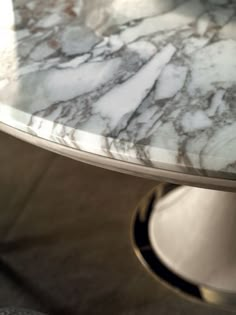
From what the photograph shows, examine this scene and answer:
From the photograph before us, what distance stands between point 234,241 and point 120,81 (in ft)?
1.79

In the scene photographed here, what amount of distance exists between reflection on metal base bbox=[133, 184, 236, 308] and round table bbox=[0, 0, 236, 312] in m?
0.42

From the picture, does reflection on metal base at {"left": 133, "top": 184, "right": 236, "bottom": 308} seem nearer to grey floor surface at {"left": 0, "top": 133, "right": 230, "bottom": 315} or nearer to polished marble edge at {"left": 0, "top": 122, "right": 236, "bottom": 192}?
grey floor surface at {"left": 0, "top": 133, "right": 230, "bottom": 315}

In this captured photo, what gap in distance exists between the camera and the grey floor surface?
110 cm

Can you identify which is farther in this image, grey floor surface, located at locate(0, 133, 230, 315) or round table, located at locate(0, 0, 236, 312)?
grey floor surface, located at locate(0, 133, 230, 315)

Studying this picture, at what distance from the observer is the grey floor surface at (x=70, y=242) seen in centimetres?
110

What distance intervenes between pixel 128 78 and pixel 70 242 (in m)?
0.63

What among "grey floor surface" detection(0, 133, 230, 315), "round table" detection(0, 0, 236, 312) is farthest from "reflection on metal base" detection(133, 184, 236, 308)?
"round table" detection(0, 0, 236, 312)

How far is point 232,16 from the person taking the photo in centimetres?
73

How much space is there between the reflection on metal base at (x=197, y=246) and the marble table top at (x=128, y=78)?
42 cm

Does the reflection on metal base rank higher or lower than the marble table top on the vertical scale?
lower

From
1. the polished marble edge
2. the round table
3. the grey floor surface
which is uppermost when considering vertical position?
the round table

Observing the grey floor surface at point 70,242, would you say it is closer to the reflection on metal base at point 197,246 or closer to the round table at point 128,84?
the reflection on metal base at point 197,246

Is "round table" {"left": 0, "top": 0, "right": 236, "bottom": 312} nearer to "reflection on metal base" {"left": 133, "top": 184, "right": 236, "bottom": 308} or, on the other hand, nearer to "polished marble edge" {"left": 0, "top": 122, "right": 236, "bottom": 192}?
"polished marble edge" {"left": 0, "top": 122, "right": 236, "bottom": 192}

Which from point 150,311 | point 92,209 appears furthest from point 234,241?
point 92,209
